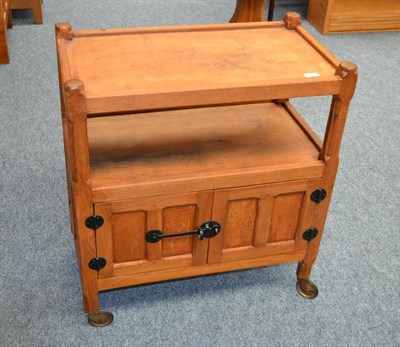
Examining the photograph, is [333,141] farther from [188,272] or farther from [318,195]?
[188,272]

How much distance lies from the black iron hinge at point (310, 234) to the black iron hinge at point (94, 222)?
1.64 ft

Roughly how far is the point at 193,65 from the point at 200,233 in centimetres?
38

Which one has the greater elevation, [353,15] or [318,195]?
[318,195]

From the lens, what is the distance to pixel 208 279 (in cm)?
161

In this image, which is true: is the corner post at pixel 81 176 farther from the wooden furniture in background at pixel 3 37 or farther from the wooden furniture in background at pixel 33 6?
the wooden furniture in background at pixel 33 6

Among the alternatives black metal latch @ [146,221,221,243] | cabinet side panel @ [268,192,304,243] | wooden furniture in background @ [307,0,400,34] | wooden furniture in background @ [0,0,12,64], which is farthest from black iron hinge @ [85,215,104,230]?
wooden furniture in background @ [307,0,400,34]

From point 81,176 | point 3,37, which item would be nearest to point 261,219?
point 81,176

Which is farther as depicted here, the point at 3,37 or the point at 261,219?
the point at 3,37

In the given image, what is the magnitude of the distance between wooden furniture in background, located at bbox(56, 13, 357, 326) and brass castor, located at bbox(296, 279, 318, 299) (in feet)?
0.10

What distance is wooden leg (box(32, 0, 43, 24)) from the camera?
3.02 meters

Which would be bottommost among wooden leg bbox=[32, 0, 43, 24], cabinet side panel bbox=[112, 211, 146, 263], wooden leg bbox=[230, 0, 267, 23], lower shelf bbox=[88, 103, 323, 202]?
wooden leg bbox=[32, 0, 43, 24]

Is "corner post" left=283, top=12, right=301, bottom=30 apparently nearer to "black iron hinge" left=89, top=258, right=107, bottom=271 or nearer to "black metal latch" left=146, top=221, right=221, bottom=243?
"black metal latch" left=146, top=221, right=221, bottom=243

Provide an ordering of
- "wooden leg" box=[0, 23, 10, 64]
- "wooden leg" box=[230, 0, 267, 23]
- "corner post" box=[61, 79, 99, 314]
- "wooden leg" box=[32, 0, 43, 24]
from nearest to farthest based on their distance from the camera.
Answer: "corner post" box=[61, 79, 99, 314]
"wooden leg" box=[230, 0, 267, 23]
"wooden leg" box=[0, 23, 10, 64]
"wooden leg" box=[32, 0, 43, 24]

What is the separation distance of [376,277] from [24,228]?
0.99 meters
